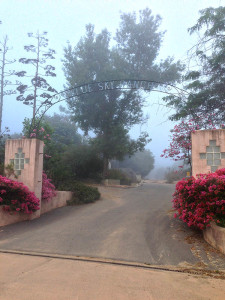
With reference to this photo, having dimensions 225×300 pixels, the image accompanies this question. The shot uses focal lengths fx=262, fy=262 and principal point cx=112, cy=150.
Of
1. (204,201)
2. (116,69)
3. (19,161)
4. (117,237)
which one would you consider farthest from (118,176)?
(204,201)

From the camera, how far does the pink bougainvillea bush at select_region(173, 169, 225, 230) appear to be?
5578mm

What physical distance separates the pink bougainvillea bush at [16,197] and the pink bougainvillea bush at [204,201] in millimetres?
4692

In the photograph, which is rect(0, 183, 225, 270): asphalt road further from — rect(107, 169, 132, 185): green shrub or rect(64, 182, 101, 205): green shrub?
rect(107, 169, 132, 185): green shrub

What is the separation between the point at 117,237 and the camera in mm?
6387

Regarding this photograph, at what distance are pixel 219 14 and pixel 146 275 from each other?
1025 centimetres

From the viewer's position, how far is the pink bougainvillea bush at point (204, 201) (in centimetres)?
558

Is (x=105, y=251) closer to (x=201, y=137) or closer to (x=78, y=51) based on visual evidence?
(x=201, y=137)

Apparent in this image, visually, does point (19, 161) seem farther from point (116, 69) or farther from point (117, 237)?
point (116, 69)

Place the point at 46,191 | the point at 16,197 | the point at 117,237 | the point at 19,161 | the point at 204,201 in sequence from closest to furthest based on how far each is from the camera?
the point at 204,201 → the point at 117,237 → the point at 16,197 → the point at 19,161 → the point at 46,191

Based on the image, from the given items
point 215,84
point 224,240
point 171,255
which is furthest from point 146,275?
point 215,84

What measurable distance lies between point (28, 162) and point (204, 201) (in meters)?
5.87

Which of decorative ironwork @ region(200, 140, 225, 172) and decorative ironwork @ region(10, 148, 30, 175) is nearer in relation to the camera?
decorative ironwork @ region(200, 140, 225, 172)

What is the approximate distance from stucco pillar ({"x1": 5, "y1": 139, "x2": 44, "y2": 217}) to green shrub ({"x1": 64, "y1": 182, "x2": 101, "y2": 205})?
252cm

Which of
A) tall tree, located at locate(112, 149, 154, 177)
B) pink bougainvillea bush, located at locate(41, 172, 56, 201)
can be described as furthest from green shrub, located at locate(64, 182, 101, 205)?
tall tree, located at locate(112, 149, 154, 177)
